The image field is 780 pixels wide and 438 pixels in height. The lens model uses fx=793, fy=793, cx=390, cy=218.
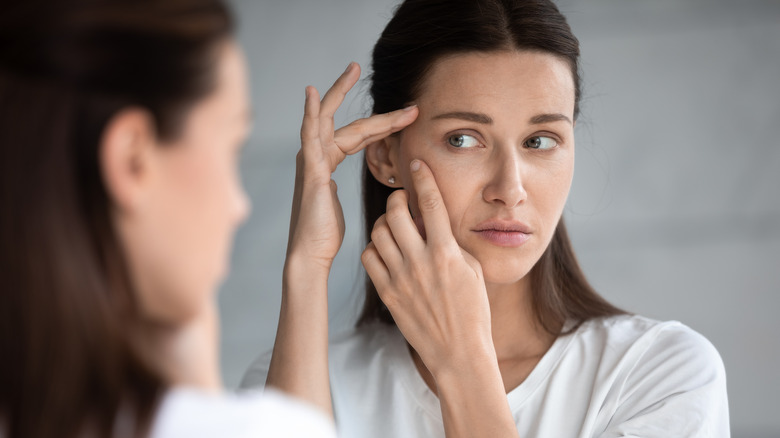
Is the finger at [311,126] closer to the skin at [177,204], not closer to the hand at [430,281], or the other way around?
the hand at [430,281]

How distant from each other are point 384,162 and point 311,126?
0.63 feet

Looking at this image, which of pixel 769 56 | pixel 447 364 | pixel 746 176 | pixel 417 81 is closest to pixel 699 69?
pixel 769 56

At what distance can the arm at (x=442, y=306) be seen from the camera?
3.88ft

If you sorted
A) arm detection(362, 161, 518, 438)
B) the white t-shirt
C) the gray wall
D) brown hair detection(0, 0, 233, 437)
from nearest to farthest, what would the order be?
brown hair detection(0, 0, 233, 437) < arm detection(362, 161, 518, 438) < the white t-shirt < the gray wall

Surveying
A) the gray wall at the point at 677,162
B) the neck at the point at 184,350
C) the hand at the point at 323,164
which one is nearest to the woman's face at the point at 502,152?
the hand at the point at 323,164

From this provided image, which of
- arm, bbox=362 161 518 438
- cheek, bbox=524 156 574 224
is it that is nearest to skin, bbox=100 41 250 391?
arm, bbox=362 161 518 438

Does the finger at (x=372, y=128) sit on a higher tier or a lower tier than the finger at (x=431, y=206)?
higher

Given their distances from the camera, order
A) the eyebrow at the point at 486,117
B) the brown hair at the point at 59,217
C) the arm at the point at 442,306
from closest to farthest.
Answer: the brown hair at the point at 59,217, the arm at the point at 442,306, the eyebrow at the point at 486,117

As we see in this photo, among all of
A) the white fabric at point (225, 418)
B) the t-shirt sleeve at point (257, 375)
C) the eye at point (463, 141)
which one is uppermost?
the eye at point (463, 141)

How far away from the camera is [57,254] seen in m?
0.56

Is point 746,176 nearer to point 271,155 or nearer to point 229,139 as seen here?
point 271,155

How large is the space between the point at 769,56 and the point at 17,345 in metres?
3.06

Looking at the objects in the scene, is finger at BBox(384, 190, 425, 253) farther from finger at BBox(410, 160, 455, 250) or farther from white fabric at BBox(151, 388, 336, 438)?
white fabric at BBox(151, 388, 336, 438)

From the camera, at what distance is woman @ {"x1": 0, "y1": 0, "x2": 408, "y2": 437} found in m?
0.57
